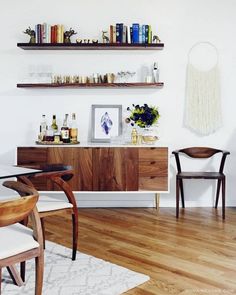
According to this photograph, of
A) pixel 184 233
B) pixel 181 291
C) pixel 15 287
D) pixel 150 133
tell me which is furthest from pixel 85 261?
pixel 150 133

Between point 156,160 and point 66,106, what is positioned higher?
point 66,106

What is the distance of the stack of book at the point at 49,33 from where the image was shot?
453cm

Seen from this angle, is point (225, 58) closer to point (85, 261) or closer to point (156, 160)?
point (156, 160)

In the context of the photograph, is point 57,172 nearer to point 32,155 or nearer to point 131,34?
point 32,155

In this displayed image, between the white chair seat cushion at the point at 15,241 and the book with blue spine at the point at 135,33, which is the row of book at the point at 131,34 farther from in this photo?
the white chair seat cushion at the point at 15,241

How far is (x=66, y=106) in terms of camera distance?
4.73 m

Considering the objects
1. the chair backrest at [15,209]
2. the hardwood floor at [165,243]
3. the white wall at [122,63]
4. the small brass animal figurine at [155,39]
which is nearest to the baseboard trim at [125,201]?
the white wall at [122,63]

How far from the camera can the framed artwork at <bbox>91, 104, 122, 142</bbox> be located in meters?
4.67

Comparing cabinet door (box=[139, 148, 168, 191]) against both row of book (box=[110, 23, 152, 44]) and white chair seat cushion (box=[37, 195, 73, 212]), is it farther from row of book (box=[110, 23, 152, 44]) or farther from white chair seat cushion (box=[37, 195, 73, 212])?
white chair seat cushion (box=[37, 195, 73, 212])

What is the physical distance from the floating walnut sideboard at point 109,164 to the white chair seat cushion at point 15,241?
207 centimetres

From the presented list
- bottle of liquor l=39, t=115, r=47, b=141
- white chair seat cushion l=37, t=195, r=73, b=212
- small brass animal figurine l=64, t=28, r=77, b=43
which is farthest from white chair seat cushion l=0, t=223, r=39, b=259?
small brass animal figurine l=64, t=28, r=77, b=43

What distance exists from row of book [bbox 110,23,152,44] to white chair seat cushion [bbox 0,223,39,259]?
2.88 metres

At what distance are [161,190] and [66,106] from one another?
1.49m

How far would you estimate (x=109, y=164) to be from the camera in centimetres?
429
